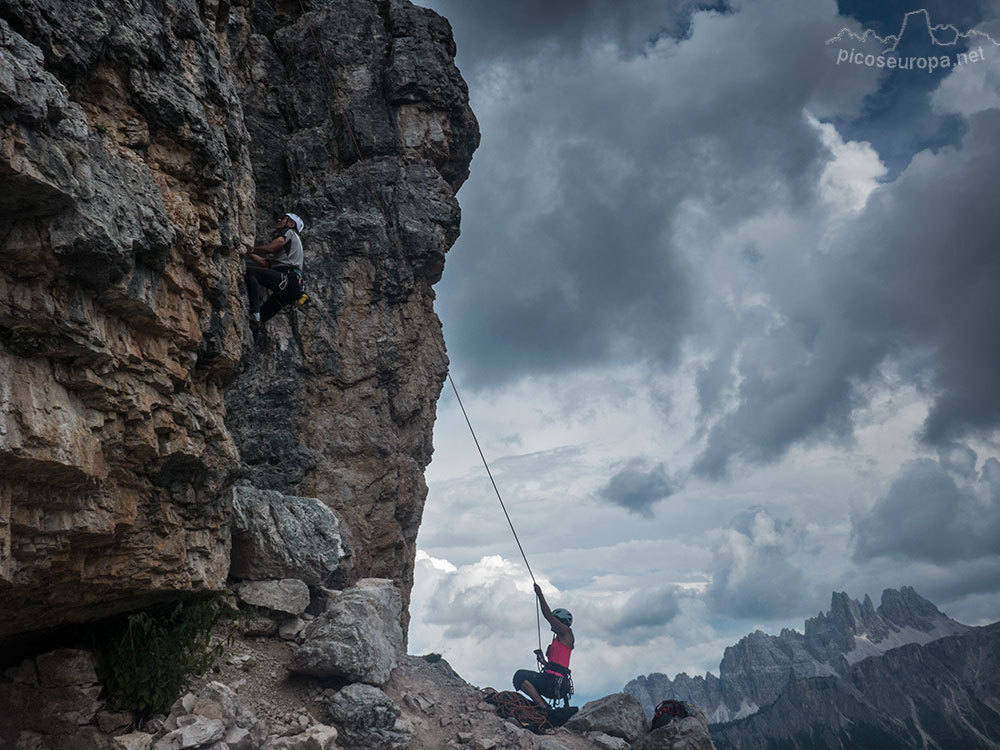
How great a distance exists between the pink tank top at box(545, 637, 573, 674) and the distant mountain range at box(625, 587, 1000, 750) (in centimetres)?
8519

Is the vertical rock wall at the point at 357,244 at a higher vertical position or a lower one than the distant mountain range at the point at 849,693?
higher

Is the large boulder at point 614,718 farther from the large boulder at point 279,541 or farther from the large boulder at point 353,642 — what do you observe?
the large boulder at point 279,541

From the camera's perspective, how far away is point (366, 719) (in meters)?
11.0

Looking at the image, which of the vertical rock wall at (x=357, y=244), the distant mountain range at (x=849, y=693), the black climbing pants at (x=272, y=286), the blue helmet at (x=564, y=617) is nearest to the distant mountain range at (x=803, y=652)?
the distant mountain range at (x=849, y=693)

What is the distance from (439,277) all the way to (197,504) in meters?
12.4

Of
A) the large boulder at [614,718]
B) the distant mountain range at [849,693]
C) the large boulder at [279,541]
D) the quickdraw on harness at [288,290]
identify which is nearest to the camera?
the quickdraw on harness at [288,290]

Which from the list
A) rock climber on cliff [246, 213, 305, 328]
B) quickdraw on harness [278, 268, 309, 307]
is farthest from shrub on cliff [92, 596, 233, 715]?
quickdraw on harness [278, 268, 309, 307]

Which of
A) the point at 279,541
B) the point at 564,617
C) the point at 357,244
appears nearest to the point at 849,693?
the point at 564,617

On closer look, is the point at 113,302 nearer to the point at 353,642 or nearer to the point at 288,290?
the point at 288,290

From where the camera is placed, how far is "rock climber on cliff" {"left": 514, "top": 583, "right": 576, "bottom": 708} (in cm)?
1883

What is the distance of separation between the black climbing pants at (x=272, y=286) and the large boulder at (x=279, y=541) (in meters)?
3.73

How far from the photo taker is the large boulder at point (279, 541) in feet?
40.9

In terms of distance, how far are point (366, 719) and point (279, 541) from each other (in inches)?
149

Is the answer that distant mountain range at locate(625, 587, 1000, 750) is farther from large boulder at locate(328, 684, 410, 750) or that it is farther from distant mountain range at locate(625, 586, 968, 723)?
large boulder at locate(328, 684, 410, 750)
